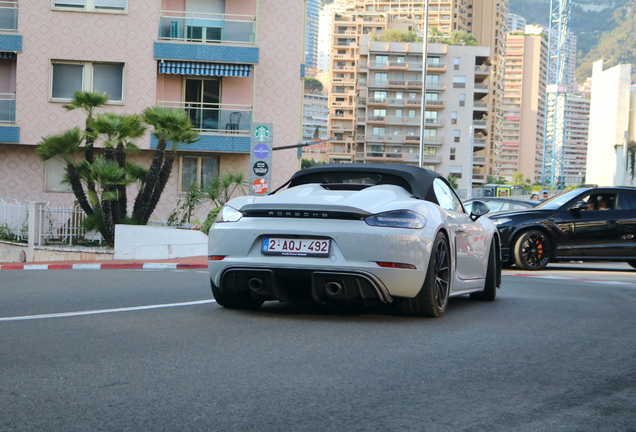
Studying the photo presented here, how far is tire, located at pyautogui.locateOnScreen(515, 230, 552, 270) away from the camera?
1588 cm

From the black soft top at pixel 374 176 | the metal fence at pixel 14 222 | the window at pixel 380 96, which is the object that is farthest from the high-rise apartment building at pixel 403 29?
the black soft top at pixel 374 176

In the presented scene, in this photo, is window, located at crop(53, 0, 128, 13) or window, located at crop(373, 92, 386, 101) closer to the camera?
window, located at crop(53, 0, 128, 13)

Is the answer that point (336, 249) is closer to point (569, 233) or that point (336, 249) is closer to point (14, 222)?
point (569, 233)

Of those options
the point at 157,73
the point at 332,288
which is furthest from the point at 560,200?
the point at 157,73

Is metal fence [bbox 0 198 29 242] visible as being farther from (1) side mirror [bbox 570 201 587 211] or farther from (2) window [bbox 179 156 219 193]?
(1) side mirror [bbox 570 201 587 211]

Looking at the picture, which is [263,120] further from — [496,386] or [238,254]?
[496,386]

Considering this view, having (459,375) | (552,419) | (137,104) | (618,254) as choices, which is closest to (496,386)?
(459,375)

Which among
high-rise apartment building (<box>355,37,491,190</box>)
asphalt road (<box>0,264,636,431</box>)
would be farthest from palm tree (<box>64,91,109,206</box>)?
high-rise apartment building (<box>355,37,491,190</box>)

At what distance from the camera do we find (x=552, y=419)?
12.2 ft

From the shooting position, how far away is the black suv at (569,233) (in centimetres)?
1583

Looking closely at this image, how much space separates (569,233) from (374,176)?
915 cm

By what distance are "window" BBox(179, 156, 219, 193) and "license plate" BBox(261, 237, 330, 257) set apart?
87.8 ft

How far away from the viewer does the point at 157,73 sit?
107 feet

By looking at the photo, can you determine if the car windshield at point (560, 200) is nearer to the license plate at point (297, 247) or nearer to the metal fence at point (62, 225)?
the license plate at point (297, 247)
